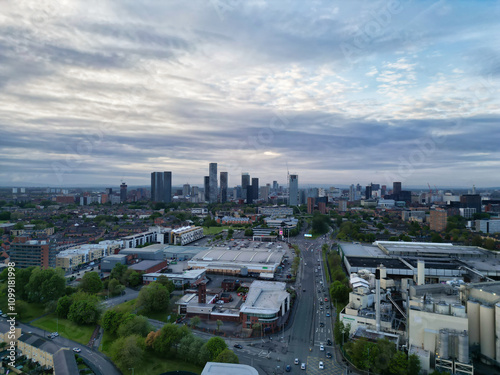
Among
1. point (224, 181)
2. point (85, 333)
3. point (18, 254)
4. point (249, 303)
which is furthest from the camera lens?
point (224, 181)

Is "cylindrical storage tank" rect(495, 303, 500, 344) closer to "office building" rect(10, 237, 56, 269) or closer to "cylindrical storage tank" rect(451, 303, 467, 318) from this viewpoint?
"cylindrical storage tank" rect(451, 303, 467, 318)

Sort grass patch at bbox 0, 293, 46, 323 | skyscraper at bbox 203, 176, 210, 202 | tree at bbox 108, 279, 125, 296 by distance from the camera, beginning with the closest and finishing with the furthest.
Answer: grass patch at bbox 0, 293, 46, 323
tree at bbox 108, 279, 125, 296
skyscraper at bbox 203, 176, 210, 202

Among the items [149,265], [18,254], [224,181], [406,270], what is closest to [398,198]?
[224,181]

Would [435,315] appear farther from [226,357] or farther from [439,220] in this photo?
[439,220]

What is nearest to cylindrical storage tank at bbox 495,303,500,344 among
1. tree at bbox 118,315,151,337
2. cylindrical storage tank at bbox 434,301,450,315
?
cylindrical storage tank at bbox 434,301,450,315

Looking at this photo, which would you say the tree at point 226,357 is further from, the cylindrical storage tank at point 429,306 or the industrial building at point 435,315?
the cylindrical storage tank at point 429,306

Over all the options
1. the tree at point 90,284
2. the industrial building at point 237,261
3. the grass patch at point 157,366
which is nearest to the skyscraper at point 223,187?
the industrial building at point 237,261

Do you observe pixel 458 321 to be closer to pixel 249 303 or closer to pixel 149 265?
pixel 249 303

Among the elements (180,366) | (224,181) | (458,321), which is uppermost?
(224,181)
